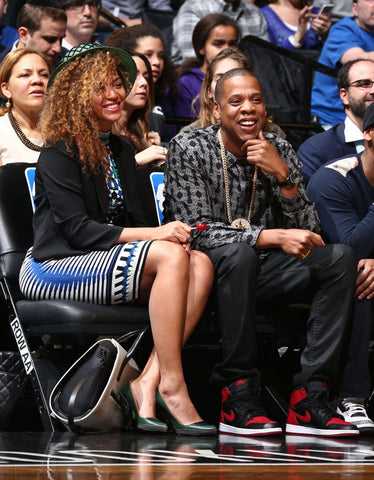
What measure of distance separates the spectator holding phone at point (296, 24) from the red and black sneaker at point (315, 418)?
4.41 metres

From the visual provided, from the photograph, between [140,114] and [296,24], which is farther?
[296,24]

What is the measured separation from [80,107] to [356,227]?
3.79ft

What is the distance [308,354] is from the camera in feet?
10.6

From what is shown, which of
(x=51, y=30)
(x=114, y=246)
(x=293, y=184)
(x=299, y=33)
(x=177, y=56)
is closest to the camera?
(x=114, y=246)

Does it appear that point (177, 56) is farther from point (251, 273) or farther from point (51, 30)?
point (251, 273)

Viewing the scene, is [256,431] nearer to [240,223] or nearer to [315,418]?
[315,418]

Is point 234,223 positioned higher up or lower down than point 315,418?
higher up

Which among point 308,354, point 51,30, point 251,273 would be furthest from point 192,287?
point 51,30

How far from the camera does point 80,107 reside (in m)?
3.46

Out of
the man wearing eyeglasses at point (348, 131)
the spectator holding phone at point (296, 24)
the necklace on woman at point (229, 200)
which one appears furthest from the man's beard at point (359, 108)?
the spectator holding phone at point (296, 24)

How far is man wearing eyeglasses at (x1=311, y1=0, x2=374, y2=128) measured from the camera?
20.4 feet

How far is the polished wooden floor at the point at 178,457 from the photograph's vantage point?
7.37ft

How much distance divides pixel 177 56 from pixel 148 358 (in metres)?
3.64

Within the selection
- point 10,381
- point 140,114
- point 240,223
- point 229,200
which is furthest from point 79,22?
point 10,381
